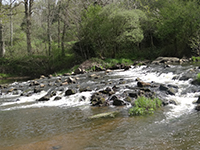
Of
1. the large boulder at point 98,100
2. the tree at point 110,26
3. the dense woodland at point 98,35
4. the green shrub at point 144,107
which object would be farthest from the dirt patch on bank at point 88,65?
the green shrub at point 144,107

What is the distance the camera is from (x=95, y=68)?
2181 centimetres

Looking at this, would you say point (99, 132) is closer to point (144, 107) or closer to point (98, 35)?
point (144, 107)

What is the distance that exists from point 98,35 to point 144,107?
1874 cm

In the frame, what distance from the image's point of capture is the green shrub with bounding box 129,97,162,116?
6402 millimetres

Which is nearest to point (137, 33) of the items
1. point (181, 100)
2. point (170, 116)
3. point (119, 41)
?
point (119, 41)

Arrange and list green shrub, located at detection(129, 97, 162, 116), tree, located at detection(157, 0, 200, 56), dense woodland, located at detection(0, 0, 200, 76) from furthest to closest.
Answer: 1. dense woodland, located at detection(0, 0, 200, 76)
2. tree, located at detection(157, 0, 200, 56)
3. green shrub, located at detection(129, 97, 162, 116)

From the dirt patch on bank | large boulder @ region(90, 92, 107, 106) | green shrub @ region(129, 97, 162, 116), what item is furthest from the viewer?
the dirt patch on bank

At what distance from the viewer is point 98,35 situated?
80.1 ft

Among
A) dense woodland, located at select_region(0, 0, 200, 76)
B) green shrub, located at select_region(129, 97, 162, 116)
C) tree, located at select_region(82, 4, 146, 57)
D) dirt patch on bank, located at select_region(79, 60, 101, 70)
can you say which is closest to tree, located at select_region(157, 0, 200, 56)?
dense woodland, located at select_region(0, 0, 200, 76)

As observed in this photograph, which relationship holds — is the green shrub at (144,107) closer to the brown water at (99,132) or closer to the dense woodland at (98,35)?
the brown water at (99,132)

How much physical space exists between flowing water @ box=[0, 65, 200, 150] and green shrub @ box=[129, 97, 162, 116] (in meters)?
0.20

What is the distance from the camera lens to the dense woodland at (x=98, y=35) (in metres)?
22.9

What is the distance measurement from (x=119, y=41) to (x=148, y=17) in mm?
7209

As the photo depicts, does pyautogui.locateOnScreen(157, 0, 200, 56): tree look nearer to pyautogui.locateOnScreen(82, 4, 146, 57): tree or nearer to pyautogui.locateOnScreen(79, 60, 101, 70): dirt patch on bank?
pyautogui.locateOnScreen(82, 4, 146, 57): tree
